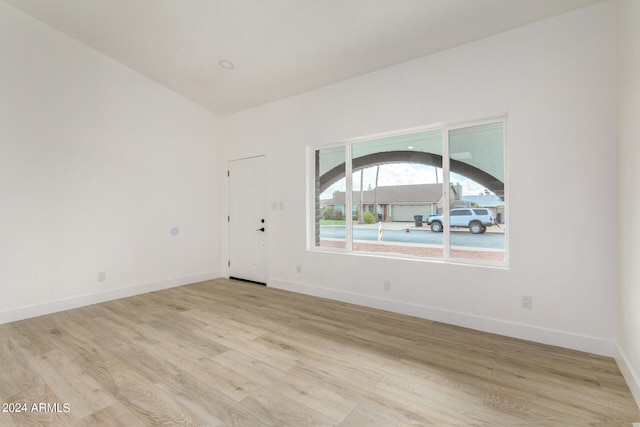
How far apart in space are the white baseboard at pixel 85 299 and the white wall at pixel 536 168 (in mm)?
3160

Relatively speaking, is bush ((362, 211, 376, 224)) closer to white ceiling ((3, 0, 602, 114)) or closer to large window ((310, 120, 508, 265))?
large window ((310, 120, 508, 265))

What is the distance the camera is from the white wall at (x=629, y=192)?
6.44 ft

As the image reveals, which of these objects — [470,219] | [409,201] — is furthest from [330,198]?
[470,219]

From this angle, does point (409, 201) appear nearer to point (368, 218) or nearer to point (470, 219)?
point (368, 218)

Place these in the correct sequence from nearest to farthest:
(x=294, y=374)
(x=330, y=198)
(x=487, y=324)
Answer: (x=294, y=374) < (x=487, y=324) < (x=330, y=198)

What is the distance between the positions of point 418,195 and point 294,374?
2417mm

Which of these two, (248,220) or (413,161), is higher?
(413,161)

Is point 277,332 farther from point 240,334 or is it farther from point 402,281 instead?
point 402,281

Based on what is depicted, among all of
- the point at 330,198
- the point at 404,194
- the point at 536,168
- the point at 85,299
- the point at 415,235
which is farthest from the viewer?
the point at 330,198

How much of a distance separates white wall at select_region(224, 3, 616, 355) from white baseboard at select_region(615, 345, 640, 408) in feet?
0.56

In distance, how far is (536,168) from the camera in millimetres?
2742

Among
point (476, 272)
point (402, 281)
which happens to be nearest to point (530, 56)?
point (476, 272)

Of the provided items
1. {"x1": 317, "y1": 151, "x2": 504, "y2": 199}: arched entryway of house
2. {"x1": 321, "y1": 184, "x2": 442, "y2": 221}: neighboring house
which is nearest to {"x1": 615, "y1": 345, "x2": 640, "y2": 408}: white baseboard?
{"x1": 317, "y1": 151, "x2": 504, "y2": 199}: arched entryway of house

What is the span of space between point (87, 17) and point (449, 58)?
162 inches
